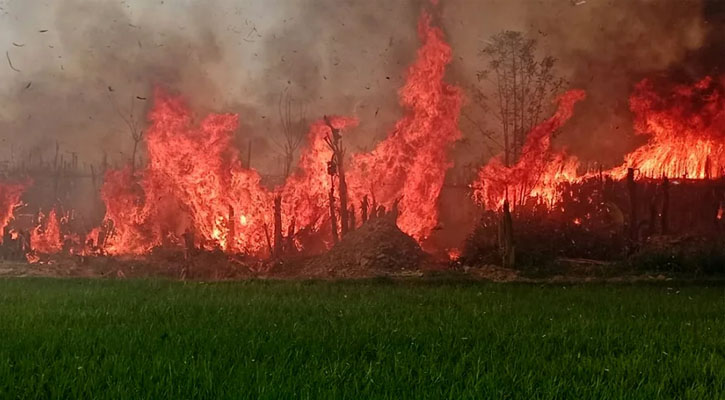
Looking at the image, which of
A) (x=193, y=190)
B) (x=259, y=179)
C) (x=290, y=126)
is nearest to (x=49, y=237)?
(x=193, y=190)

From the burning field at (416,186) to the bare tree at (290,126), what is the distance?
3.0 inches

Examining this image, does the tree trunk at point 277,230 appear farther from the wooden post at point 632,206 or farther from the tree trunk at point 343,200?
the wooden post at point 632,206

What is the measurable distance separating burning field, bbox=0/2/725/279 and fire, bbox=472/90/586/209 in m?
0.05

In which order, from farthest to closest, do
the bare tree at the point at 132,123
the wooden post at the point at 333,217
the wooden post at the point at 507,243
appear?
1. the bare tree at the point at 132,123
2. the wooden post at the point at 333,217
3. the wooden post at the point at 507,243

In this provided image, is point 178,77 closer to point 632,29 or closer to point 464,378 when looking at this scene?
point 632,29

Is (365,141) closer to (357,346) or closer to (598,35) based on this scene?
(598,35)

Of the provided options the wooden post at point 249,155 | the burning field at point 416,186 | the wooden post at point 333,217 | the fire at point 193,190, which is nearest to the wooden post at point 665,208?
the burning field at point 416,186

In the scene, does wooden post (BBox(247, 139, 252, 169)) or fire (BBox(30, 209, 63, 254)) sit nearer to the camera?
wooden post (BBox(247, 139, 252, 169))

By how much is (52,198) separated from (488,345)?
2289 cm

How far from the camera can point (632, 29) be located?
22.7 m

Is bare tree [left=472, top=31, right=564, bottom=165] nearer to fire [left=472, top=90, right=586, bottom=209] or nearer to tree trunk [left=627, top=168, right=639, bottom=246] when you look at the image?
fire [left=472, top=90, right=586, bottom=209]

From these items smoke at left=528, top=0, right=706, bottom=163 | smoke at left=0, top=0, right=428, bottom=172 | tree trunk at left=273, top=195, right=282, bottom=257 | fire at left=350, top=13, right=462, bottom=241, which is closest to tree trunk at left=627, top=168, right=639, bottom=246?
smoke at left=528, top=0, right=706, bottom=163

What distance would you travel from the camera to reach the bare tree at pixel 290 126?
23.5 meters

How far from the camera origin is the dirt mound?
18469 mm
